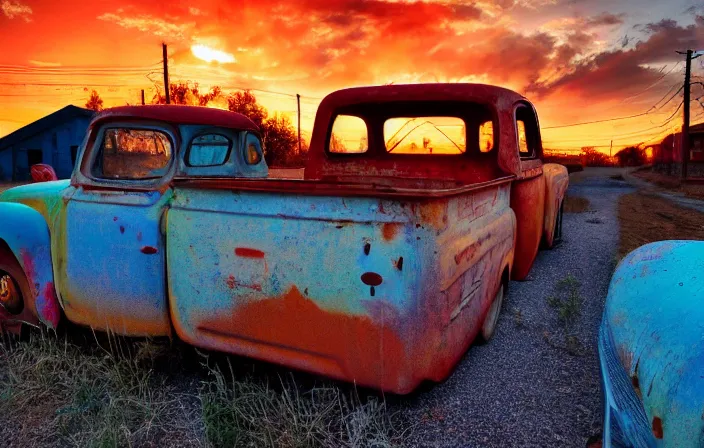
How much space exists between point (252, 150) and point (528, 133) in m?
2.94

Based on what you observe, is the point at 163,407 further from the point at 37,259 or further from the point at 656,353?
the point at 656,353

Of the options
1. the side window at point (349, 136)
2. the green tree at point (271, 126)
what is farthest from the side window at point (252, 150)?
the green tree at point (271, 126)

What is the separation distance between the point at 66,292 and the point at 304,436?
203cm

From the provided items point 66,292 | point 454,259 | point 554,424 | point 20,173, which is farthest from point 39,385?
point 20,173

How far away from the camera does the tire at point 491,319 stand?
3343 mm

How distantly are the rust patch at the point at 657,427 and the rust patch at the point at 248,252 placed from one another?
1.76 metres

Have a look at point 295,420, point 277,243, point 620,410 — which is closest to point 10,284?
point 277,243

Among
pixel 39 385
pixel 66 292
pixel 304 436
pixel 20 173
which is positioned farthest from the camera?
pixel 20 173

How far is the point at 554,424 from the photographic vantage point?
8.11 ft

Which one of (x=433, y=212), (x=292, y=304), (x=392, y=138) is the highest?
(x=392, y=138)

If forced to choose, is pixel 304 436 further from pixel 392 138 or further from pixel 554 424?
pixel 392 138

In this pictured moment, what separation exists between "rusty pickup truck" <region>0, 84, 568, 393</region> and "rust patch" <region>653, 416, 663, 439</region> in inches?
37.9

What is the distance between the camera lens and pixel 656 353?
1502 mm

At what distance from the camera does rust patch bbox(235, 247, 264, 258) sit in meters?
2.42
